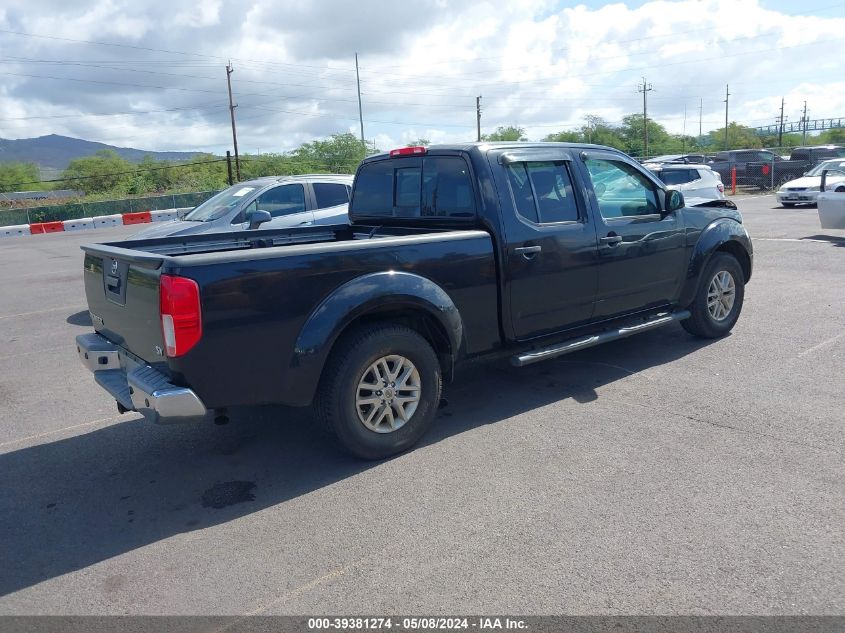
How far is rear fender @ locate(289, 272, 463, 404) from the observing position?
4109 millimetres

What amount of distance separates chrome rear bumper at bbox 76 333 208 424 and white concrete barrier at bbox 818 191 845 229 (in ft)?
41.5

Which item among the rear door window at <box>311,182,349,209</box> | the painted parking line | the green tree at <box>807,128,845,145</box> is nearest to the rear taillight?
the painted parking line

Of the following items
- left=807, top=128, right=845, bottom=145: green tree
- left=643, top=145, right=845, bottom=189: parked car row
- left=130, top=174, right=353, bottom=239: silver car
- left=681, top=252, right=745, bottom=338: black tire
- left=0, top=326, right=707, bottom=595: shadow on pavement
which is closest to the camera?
left=0, top=326, right=707, bottom=595: shadow on pavement

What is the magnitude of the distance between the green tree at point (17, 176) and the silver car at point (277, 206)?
83931 millimetres

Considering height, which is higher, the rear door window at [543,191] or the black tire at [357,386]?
the rear door window at [543,191]

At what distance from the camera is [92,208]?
33.2 meters

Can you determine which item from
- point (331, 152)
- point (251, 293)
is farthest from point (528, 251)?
point (331, 152)

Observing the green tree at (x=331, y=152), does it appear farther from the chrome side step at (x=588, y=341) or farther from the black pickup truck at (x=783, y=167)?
the chrome side step at (x=588, y=341)

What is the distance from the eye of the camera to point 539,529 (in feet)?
11.8

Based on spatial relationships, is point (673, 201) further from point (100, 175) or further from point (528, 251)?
point (100, 175)

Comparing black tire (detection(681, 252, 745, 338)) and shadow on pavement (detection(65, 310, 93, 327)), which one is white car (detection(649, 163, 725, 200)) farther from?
shadow on pavement (detection(65, 310, 93, 327))

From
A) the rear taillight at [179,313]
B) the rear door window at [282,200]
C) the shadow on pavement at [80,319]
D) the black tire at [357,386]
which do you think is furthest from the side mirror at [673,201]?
the shadow on pavement at [80,319]

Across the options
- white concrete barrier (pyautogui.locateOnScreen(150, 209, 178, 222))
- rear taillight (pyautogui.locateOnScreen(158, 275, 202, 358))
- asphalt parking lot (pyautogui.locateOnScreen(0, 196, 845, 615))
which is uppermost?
rear taillight (pyautogui.locateOnScreen(158, 275, 202, 358))

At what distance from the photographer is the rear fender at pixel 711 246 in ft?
21.3
